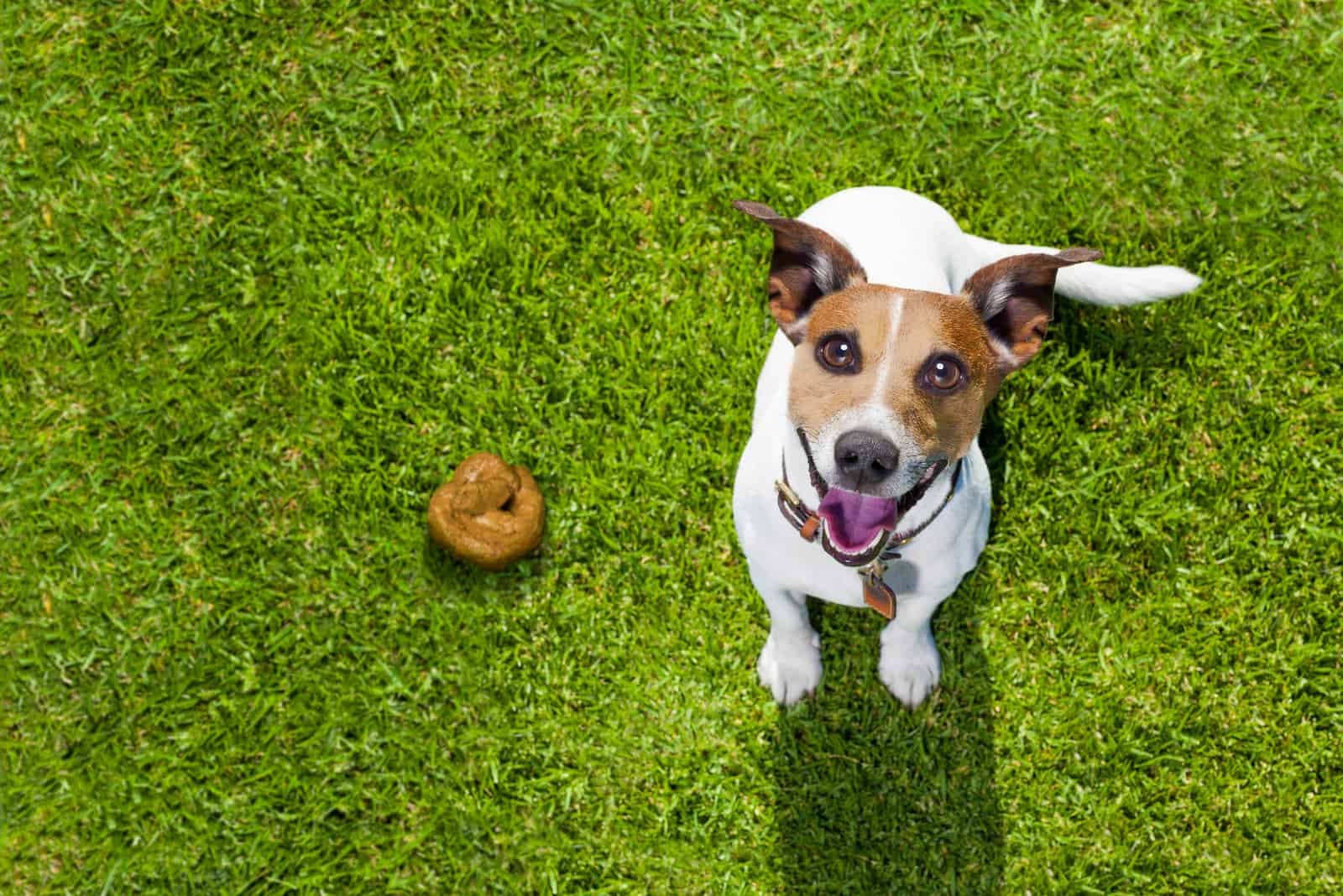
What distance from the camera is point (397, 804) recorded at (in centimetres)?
473

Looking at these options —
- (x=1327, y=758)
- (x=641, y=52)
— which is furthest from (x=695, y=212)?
(x=1327, y=758)

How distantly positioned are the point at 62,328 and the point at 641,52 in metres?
2.94

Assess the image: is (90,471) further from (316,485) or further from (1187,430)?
(1187,430)

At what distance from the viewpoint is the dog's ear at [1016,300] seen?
9.96ft

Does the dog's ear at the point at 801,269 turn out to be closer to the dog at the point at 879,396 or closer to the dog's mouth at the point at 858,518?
the dog at the point at 879,396

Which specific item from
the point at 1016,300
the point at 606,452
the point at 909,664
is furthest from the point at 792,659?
the point at 1016,300

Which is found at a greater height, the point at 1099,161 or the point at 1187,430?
the point at 1099,161

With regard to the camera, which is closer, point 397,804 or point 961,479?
point 961,479

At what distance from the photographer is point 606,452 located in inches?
195

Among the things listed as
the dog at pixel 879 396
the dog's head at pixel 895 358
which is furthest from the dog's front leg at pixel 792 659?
the dog's head at pixel 895 358

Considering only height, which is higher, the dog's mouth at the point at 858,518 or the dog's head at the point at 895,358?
the dog's head at the point at 895,358

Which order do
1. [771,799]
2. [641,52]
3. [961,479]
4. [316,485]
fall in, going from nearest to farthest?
[961,479] < [771,799] < [316,485] < [641,52]

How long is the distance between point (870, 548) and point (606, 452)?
6.24ft

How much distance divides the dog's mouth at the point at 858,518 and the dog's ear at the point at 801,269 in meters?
0.49
